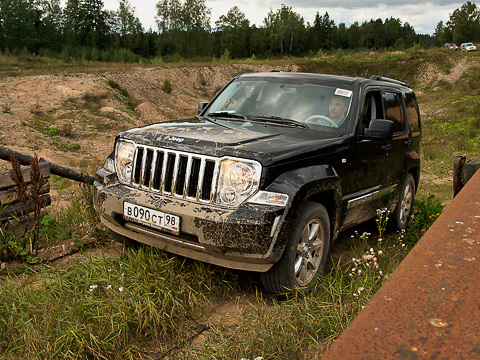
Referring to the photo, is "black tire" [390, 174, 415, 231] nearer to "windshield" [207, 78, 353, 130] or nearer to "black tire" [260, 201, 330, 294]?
"windshield" [207, 78, 353, 130]

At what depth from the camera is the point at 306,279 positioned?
3594 millimetres

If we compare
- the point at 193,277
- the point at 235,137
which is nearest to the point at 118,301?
the point at 193,277

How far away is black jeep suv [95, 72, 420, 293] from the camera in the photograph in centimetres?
308

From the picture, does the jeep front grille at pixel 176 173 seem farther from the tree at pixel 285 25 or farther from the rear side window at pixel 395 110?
the tree at pixel 285 25

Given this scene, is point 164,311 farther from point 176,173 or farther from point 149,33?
point 149,33

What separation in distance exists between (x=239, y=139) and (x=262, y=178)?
18.9 inches

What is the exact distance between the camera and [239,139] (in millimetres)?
3406

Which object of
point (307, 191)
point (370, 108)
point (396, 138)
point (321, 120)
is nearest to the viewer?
point (307, 191)

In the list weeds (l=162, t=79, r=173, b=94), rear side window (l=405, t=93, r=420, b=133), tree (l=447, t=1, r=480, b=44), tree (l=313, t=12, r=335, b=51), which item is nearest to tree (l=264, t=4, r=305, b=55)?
tree (l=313, t=12, r=335, b=51)

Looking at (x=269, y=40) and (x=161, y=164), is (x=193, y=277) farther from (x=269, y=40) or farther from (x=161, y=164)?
(x=269, y=40)

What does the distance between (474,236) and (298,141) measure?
103 inches

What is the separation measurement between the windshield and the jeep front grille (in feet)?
4.21

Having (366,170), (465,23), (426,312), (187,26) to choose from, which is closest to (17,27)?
(187,26)

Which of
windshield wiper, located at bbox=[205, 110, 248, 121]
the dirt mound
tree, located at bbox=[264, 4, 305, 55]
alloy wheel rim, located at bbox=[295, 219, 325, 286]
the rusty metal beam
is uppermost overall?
tree, located at bbox=[264, 4, 305, 55]
